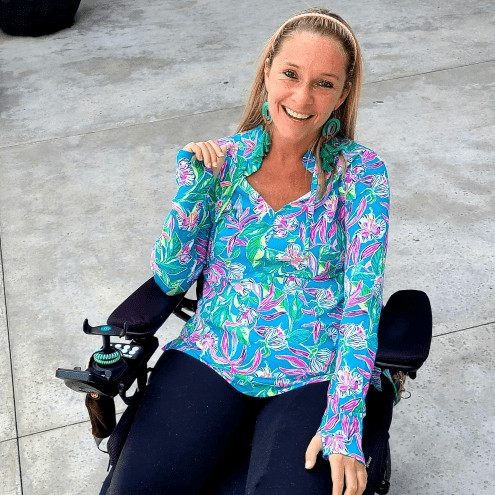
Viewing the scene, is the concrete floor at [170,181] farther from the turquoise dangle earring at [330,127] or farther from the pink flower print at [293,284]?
the turquoise dangle earring at [330,127]

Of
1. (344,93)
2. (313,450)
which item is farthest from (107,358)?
(344,93)

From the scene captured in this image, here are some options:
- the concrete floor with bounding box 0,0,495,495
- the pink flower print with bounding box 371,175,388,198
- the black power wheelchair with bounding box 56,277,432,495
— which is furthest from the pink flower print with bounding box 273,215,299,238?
the concrete floor with bounding box 0,0,495,495

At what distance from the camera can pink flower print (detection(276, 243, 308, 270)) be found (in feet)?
7.12

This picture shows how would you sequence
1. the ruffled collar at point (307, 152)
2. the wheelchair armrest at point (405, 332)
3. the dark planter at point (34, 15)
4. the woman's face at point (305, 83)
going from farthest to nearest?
1. the dark planter at point (34, 15)
2. the ruffled collar at point (307, 152)
3. the woman's face at point (305, 83)
4. the wheelchair armrest at point (405, 332)

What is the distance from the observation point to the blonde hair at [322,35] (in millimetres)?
2107

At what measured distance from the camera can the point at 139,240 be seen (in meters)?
3.91

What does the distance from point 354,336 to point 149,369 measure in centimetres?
57

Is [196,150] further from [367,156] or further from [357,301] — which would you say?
[357,301]

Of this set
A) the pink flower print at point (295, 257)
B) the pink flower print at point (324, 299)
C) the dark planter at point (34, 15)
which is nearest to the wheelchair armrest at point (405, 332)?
the pink flower print at point (324, 299)

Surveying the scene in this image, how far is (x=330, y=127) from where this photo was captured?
2.24 meters

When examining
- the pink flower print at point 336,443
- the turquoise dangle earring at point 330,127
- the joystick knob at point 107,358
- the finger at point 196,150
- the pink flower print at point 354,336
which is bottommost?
the pink flower print at point 336,443

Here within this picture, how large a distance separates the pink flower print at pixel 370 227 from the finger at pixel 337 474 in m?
0.54

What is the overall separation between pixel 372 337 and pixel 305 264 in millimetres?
261

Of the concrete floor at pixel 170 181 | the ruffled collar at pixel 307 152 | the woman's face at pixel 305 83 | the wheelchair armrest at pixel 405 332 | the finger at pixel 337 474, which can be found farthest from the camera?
the concrete floor at pixel 170 181
